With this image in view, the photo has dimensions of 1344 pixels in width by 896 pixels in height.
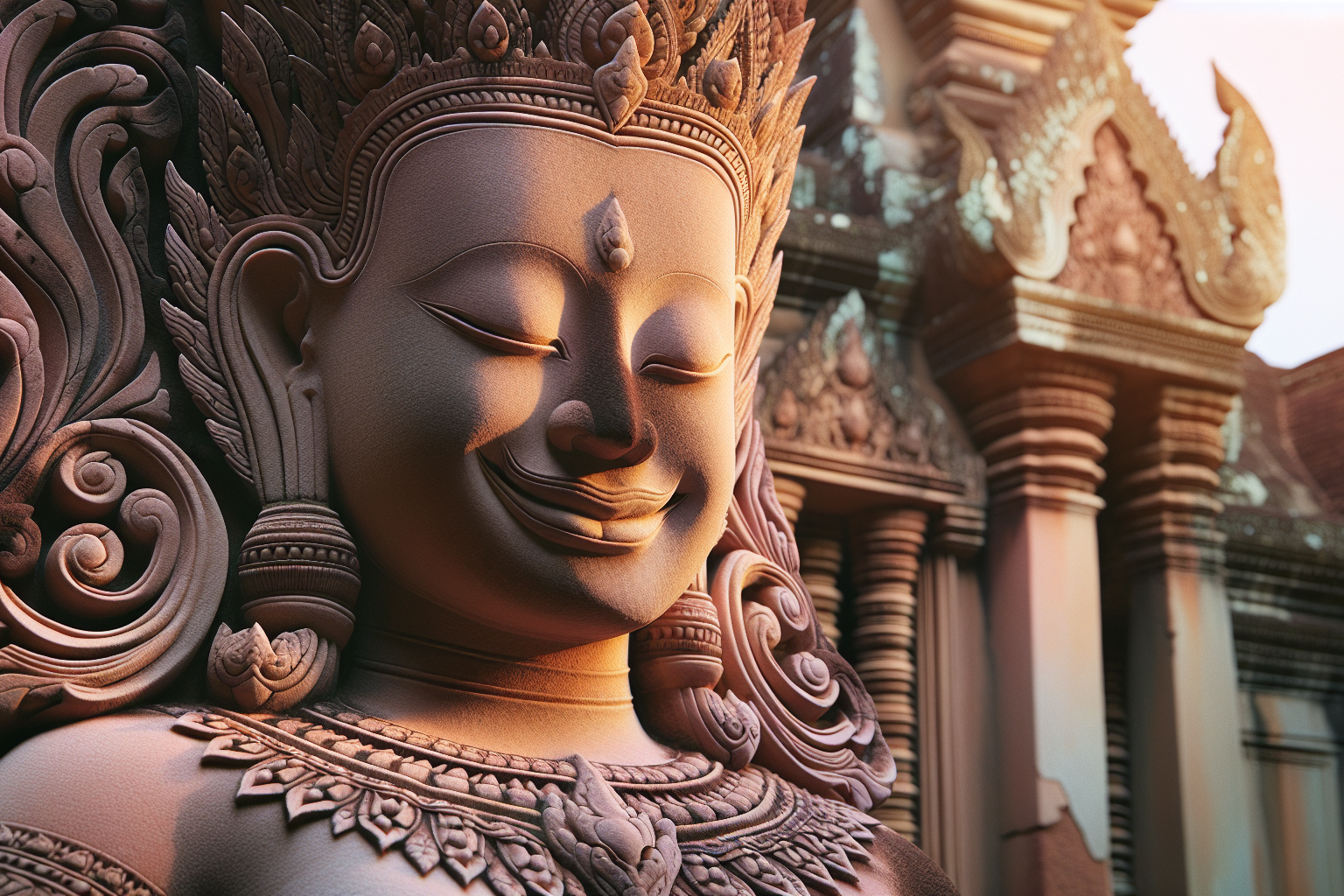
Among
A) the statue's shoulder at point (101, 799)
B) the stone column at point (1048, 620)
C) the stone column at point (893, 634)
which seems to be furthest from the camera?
the stone column at point (893, 634)

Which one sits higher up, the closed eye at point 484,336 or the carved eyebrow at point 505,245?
the carved eyebrow at point 505,245

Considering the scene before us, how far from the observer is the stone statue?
178cm

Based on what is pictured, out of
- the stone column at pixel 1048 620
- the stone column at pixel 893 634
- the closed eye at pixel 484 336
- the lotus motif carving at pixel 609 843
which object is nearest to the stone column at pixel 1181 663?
the stone column at pixel 1048 620

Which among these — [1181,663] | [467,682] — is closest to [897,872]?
[467,682]

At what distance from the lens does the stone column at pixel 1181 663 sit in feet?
12.5

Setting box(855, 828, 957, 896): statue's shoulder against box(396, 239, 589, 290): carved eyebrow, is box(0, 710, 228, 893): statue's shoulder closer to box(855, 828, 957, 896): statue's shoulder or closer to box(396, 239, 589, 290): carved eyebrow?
box(396, 239, 589, 290): carved eyebrow

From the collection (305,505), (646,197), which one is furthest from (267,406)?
(646,197)

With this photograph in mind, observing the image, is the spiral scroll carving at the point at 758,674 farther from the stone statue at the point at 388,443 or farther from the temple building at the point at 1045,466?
the temple building at the point at 1045,466

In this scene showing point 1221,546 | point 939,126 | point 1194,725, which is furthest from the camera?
point 939,126

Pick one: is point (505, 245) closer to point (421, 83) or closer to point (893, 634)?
point (421, 83)

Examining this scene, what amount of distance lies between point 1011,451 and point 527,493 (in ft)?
7.56

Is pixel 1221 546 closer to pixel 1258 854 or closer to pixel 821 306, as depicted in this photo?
pixel 1258 854

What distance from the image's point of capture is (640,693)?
88.0 inches

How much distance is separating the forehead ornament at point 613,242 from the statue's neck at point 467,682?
56cm
